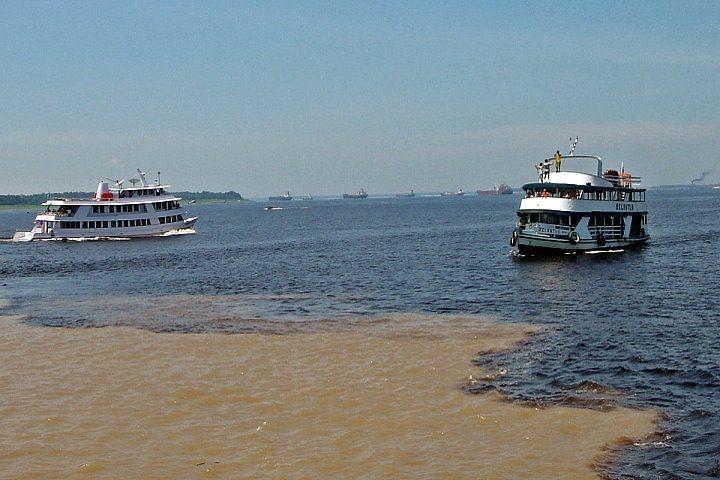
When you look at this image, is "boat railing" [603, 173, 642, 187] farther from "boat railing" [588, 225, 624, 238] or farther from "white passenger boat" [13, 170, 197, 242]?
"white passenger boat" [13, 170, 197, 242]

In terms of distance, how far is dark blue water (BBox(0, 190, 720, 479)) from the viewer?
1988 cm

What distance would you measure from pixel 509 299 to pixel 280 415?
22.3 m

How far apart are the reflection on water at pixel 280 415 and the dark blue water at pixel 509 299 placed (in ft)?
4.84

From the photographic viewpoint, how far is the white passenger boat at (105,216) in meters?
96.0

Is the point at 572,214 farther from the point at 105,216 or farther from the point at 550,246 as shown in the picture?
the point at 105,216

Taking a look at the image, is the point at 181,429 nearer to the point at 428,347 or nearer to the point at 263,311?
the point at 428,347

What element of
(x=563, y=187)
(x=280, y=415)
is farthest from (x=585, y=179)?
(x=280, y=415)

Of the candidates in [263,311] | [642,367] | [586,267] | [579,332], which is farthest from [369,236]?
[642,367]

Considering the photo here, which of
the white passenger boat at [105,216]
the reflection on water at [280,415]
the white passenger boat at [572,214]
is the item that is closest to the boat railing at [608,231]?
the white passenger boat at [572,214]

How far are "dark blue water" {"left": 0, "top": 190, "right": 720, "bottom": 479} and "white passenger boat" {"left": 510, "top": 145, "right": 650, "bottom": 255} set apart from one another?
2.17 meters

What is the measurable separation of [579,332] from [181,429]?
1797cm

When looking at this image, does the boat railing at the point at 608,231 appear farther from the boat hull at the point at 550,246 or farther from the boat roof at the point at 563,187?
the boat roof at the point at 563,187

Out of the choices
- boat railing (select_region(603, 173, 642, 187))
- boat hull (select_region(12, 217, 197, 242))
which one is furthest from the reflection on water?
boat hull (select_region(12, 217, 197, 242))

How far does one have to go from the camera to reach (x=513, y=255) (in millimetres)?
62531
